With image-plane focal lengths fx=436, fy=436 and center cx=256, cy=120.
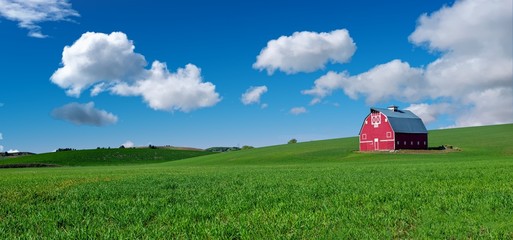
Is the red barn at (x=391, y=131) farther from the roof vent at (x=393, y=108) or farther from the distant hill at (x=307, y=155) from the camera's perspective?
the distant hill at (x=307, y=155)

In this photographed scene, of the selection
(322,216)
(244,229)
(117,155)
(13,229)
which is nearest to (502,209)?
(322,216)

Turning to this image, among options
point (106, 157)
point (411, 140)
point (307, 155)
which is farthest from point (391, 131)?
point (106, 157)

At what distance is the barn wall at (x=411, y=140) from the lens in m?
87.2

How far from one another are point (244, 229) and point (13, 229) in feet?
20.3

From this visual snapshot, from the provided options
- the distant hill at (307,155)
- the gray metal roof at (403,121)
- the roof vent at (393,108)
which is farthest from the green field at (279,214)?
the roof vent at (393,108)

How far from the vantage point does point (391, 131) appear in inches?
3406

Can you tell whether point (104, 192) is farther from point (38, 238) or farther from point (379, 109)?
point (379, 109)

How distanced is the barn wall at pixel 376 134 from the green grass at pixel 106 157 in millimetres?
62812

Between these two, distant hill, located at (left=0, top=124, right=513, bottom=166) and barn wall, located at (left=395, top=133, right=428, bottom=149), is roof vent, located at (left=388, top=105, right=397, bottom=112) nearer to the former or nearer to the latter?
barn wall, located at (left=395, top=133, right=428, bottom=149)

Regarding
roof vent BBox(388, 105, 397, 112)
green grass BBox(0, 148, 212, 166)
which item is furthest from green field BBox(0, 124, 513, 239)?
green grass BBox(0, 148, 212, 166)

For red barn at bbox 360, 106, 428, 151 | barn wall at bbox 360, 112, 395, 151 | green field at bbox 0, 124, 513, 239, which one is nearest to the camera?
green field at bbox 0, 124, 513, 239

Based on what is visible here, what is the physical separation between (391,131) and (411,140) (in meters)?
6.47

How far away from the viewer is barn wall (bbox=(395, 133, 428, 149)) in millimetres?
87188

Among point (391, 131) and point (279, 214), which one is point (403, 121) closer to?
point (391, 131)
